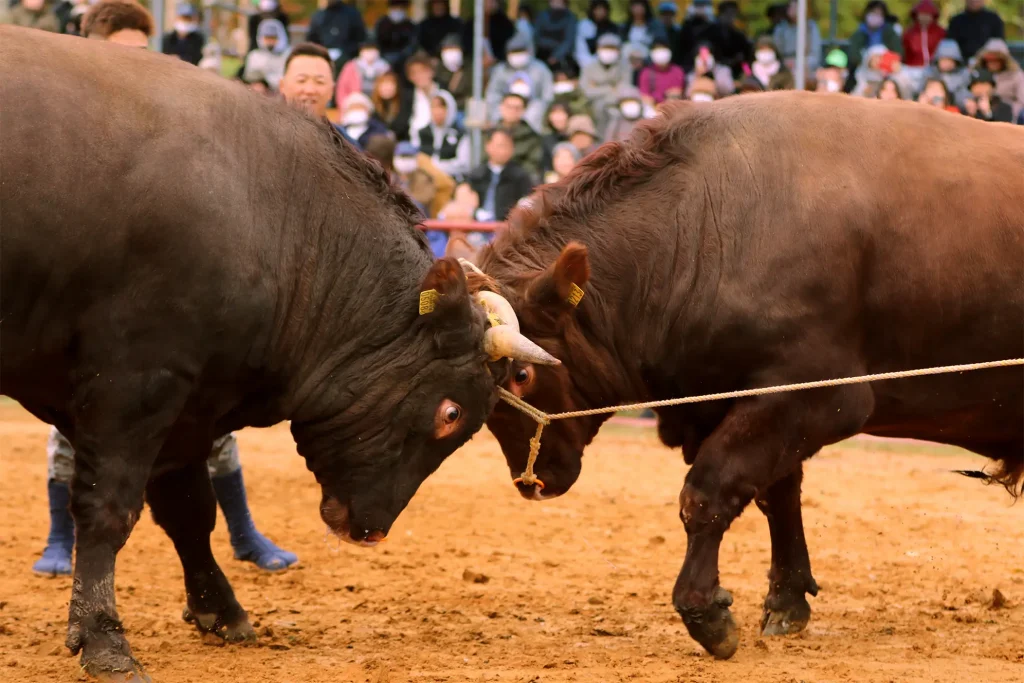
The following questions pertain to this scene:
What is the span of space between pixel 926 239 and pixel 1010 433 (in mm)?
949

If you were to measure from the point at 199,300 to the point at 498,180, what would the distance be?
8082 mm

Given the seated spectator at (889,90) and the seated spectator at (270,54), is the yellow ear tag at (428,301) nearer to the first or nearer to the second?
the seated spectator at (889,90)

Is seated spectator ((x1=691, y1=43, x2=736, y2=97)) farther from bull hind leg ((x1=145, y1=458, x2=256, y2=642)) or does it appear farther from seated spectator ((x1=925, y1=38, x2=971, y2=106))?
bull hind leg ((x1=145, y1=458, x2=256, y2=642))

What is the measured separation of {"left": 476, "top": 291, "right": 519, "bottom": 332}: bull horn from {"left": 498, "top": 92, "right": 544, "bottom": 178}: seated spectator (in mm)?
8112

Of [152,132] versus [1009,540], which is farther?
[1009,540]

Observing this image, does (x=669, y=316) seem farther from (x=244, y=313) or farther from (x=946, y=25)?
(x=946, y=25)

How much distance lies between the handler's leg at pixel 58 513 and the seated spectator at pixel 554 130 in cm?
752

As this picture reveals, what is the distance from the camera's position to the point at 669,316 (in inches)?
202

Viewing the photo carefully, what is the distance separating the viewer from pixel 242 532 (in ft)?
22.1

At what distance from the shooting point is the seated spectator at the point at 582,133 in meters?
12.9

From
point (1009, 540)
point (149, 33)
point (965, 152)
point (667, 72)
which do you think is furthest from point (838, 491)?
point (667, 72)

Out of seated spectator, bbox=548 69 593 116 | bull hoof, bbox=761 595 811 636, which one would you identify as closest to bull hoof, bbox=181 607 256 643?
bull hoof, bbox=761 595 811 636

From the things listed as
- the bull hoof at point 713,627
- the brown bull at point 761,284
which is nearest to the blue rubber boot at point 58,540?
the brown bull at point 761,284

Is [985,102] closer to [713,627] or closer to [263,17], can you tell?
[263,17]
